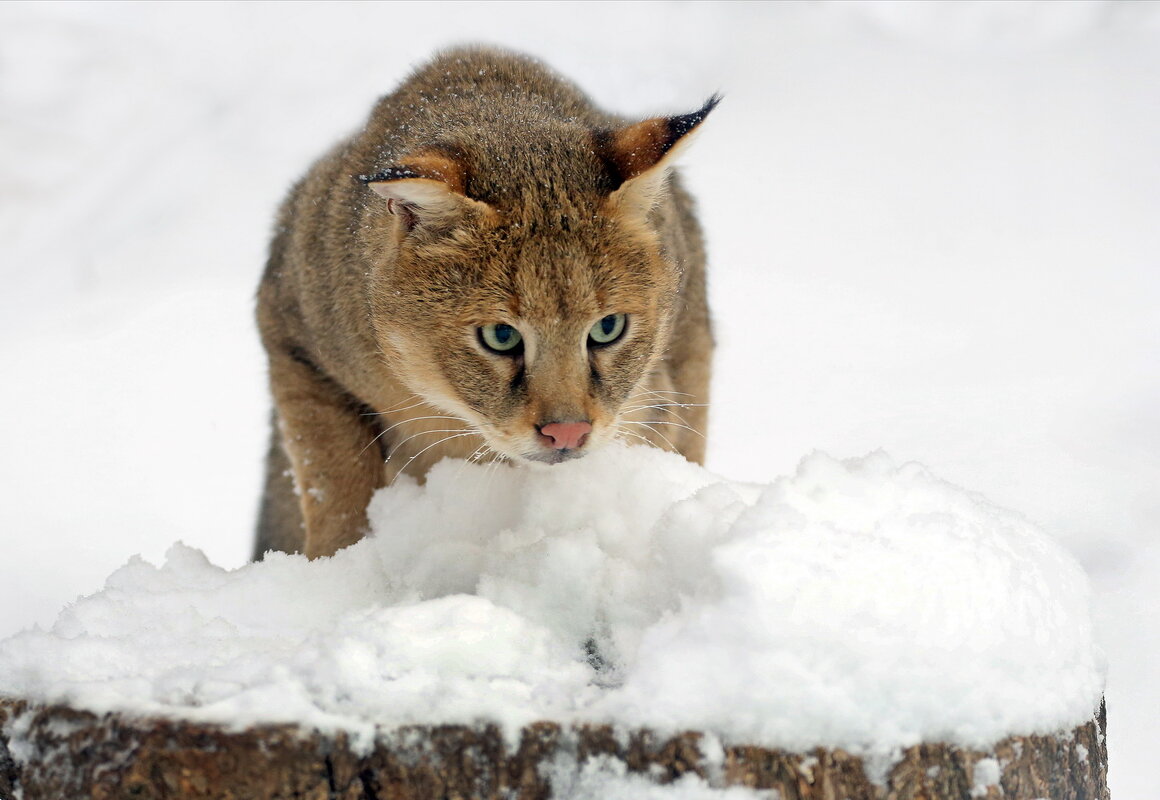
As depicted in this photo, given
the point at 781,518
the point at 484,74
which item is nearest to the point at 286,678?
the point at 781,518

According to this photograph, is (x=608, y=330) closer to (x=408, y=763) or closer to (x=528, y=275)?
(x=528, y=275)

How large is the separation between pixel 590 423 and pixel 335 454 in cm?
133

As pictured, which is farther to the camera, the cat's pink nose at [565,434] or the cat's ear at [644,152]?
the cat's ear at [644,152]

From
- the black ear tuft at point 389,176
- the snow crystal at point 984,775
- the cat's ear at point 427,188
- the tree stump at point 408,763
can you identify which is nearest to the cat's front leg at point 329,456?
the cat's ear at point 427,188

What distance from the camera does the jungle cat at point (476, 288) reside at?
10.3 ft

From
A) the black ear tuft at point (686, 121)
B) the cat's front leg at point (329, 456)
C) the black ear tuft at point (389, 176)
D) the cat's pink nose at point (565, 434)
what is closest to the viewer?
the black ear tuft at point (389, 176)

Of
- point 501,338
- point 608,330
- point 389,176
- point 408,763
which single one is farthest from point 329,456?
point 408,763

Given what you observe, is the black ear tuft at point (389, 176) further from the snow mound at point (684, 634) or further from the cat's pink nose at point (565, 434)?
the snow mound at point (684, 634)

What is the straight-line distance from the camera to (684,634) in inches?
89.9

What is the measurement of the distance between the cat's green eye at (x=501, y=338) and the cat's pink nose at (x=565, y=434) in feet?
0.86

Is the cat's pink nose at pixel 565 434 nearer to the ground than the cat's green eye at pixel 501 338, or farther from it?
nearer to the ground

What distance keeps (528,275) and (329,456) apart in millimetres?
1353

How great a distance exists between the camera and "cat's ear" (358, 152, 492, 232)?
→ 296 cm

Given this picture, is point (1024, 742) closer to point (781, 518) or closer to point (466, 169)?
point (781, 518)
